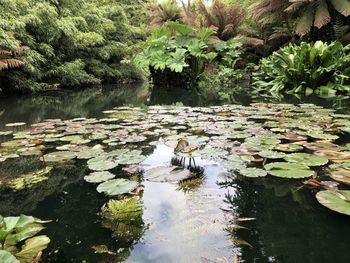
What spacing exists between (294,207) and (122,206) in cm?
66

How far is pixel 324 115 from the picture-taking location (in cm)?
304

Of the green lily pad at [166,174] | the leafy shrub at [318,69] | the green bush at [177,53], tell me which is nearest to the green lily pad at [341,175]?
the green lily pad at [166,174]

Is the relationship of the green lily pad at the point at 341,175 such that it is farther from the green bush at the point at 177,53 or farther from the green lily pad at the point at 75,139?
the green bush at the point at 177,53

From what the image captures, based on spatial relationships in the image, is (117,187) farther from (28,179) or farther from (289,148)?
(289,148)

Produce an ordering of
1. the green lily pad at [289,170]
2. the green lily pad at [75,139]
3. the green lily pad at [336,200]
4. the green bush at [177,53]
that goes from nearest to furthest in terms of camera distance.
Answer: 1. the green lily pad at [336,200]
2. the green lily pad at [289,170]
3. the green lily pad at [75,139]
4. the green bush at [177,53]

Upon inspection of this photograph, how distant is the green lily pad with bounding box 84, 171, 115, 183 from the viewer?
152 centimetres

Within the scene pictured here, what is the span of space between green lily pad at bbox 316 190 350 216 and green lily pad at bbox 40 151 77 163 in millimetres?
1344

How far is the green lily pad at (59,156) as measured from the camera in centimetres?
188

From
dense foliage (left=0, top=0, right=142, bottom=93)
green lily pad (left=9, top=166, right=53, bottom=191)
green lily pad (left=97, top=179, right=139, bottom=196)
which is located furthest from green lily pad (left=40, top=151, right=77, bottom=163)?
dense foliage (left=0, top=0, right=142, bottom=93)

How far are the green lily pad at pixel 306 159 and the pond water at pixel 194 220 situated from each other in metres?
0.19

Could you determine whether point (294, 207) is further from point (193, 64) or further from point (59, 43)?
point (59, 43)

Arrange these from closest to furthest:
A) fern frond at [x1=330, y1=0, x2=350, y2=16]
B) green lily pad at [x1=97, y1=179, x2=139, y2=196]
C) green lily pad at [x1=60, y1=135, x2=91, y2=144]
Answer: green lily pad at [x1=97, y1=179, x2=139, y2=196]
green lily pad at [x1=60, y1=135, x2=91, y2=144]
fern frond at [x1=330, y1=0, x2=350, y2=16]

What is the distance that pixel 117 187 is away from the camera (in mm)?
1413

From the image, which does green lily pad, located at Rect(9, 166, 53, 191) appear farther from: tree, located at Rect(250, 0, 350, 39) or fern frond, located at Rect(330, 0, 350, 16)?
fern frond, located at Rect(330, 0, 350, 16)
